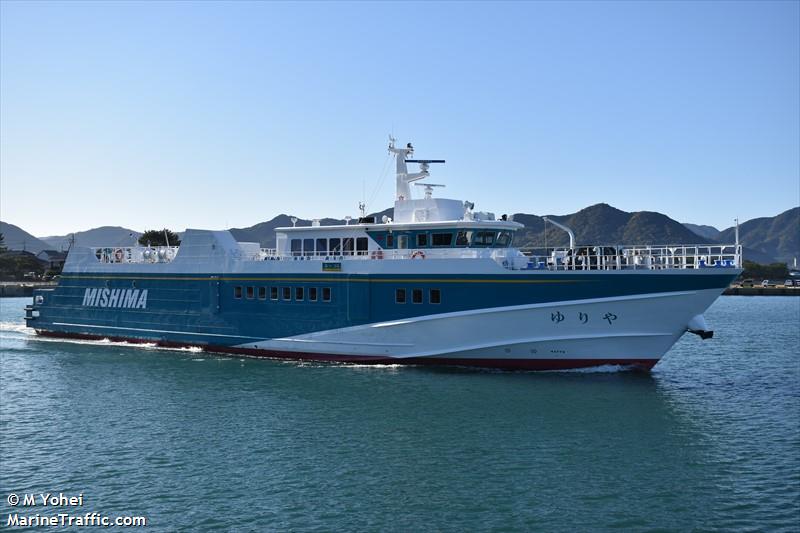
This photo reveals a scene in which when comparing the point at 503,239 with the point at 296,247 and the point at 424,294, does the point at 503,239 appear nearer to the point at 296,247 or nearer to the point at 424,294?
the point at 424,294

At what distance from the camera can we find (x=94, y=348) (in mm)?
36188

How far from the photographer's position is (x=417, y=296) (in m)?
27.3

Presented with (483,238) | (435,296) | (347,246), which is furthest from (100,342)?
(483,238)

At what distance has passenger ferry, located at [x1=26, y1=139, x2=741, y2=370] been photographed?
24.5m

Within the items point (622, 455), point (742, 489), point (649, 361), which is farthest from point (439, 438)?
point (649, 361)

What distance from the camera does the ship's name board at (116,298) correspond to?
3694 cm

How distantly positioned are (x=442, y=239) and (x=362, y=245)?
410cm

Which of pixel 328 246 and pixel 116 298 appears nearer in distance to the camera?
pixel 328 246

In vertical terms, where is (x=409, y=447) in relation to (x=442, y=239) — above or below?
below

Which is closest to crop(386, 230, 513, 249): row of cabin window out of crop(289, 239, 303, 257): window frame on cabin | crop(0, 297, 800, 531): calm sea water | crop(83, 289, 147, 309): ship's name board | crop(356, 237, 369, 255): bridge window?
crop(356, 237, 369, 255): bridge window

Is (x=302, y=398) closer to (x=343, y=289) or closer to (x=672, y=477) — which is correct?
(x=343, y=289)
